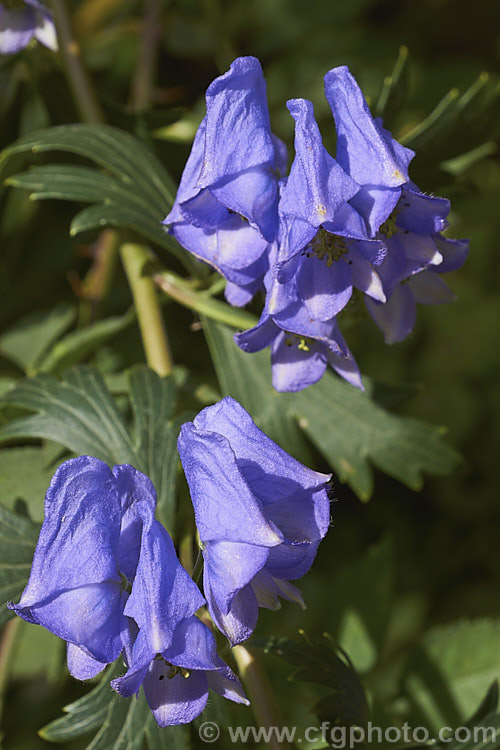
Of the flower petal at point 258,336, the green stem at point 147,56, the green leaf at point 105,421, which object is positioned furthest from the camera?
the green stem at point 147,56

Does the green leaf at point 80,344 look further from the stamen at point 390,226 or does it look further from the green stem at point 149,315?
the stamen at point 390,226

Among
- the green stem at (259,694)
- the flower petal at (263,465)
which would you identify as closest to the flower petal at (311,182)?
the flower petal at (263,465)

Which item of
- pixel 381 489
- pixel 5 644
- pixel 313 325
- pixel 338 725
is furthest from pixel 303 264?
pixel 381 489

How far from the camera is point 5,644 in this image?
1.37m

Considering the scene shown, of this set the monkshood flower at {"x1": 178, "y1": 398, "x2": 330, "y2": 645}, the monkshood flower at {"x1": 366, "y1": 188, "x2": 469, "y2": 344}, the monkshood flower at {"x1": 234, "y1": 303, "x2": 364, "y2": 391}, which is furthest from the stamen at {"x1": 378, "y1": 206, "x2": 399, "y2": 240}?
the monkshood flower at {"x1": 178, "y1": 398, "x2": 330, "y2": 645}

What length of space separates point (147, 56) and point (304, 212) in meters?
1.17

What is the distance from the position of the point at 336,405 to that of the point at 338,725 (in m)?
0.49

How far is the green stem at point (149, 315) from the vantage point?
4.28ft

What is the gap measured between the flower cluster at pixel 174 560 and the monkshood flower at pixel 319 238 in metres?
0.17

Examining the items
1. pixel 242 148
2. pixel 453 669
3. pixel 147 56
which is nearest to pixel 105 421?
pixel 242 148

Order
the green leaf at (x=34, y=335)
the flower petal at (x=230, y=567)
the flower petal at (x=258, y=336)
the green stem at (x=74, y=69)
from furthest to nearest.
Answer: the green leaf at (x=34, y=335) → the green stem at (x=74, y=69) → the flower petal at (x=258, y=336) → the flower petal at (x=230, y=567)

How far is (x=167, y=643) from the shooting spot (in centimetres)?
74

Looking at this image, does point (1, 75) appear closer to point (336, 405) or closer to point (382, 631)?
point (336, 405)

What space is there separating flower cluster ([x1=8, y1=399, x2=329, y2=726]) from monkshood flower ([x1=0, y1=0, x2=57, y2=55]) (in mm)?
793
